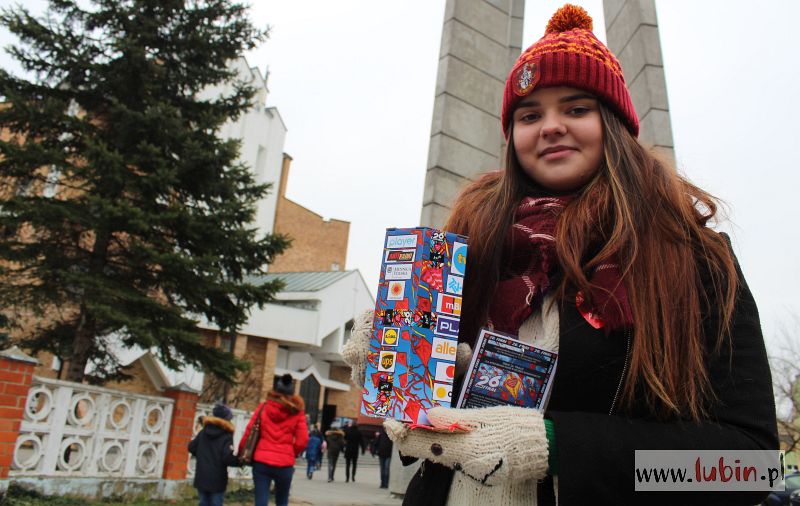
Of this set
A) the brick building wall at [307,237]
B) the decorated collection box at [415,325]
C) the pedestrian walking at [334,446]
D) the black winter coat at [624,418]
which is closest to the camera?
the black winter coat at [624,418]

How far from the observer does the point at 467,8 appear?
699 centimetres

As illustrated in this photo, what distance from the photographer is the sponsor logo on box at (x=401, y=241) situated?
133cm

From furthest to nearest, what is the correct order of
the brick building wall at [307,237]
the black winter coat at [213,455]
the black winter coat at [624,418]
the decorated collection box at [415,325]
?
1. the brick building wall at [307,237]
2. the black winter coat at [213,455]
3. the decorated collection box at [415,325]
4. the black winter coat at [624,418]

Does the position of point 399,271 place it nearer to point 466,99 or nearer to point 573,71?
point 573,71

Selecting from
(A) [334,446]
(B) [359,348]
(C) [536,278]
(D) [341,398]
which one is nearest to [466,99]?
(C) [536,278]

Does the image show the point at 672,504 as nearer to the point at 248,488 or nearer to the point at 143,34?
the point at 248,488

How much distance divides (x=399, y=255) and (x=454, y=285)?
0.46 ft

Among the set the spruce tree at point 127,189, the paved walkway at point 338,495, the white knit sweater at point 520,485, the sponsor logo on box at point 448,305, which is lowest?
the paved walkway at point 338,495

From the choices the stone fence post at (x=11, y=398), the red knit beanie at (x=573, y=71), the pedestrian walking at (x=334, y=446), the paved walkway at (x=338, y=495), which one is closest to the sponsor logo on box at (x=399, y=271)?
the red knit beanie at (x=573, y=71)

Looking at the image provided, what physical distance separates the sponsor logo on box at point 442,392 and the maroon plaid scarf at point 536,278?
246 mm

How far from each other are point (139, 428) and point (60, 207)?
3.80 metres

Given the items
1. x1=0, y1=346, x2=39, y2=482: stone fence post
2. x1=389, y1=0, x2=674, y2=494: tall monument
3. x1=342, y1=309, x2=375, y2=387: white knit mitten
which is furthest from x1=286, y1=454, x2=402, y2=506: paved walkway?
x1=342, y1=309, x2=375, y2=387: white knit mitten

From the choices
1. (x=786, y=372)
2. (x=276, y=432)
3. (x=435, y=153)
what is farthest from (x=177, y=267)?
(x=786, y=372)

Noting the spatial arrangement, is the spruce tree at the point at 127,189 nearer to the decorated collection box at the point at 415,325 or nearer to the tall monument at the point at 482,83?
the tall monument at the point at 482,83
